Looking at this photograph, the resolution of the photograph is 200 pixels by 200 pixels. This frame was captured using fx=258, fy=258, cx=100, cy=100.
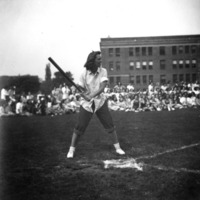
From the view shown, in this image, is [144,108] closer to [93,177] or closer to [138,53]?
[93,177]

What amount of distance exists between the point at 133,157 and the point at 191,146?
5.80 feet

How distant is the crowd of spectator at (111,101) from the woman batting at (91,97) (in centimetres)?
1474

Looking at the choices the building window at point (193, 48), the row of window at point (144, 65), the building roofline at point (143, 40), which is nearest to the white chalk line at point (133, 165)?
the row of window at point (144, 65)

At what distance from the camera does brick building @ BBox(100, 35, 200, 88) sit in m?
61.5

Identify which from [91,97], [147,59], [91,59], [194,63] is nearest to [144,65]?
[147,59]

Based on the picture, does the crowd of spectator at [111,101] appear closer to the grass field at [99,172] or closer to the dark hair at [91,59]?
the grass field at [99,172]

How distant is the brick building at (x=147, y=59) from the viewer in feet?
202

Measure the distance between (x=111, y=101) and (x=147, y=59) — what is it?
134 feet

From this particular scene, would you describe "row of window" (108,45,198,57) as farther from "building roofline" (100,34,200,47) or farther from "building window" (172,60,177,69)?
"building window" (172,60,177,69)

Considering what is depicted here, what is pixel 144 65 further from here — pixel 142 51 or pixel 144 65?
pixel 142 51

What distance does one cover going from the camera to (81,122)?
5.50 m

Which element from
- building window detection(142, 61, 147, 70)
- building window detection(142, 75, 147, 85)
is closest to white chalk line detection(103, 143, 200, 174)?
building window detection(142, 75, 147, 85)

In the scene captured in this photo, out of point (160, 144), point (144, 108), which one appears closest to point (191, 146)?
point (160, 144)

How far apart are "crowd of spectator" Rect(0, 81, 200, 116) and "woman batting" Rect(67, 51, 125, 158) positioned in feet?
48.4
